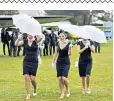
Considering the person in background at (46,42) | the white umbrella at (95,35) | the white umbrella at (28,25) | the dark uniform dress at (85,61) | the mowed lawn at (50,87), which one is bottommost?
the person in background at (46,42)

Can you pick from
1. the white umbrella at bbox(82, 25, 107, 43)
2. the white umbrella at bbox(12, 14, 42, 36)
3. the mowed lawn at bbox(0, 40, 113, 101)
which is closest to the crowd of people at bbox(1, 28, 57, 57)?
the mowed lawn at bbox(0, 40, 113, 101)

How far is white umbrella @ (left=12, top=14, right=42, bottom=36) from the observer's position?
9539mm

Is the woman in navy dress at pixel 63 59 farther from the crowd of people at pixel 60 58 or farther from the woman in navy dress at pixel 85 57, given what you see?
the woman in navy dress at pixel 85 57

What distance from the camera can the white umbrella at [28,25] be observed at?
954cm

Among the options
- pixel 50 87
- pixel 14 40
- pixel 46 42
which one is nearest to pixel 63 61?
pixel 50 87

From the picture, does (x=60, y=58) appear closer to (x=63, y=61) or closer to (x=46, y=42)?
(x=63, y=61)

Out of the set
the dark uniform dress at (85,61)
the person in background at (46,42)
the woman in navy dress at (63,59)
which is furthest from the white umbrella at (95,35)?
the person in background at (46,42)

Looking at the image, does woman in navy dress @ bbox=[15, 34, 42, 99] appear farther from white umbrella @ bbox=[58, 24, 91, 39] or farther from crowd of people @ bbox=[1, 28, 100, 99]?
white umbrella @ bbox=[58, 24, 91, 39]

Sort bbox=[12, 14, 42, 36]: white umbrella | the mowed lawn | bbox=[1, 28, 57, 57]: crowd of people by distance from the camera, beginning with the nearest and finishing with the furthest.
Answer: bbox=[12, 14, 42, 36]: white umbrella
the mowed lawn
bbox=[1, 28, 57, 57]: crowd of people

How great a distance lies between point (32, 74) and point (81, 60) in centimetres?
129

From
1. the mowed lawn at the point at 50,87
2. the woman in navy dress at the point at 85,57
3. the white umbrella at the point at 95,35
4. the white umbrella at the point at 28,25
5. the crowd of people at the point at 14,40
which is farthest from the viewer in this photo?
the crowd of people at the point at 14,40

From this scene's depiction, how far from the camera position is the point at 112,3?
846 centimetres

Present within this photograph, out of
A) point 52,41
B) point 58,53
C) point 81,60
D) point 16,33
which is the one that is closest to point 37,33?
point 58,53

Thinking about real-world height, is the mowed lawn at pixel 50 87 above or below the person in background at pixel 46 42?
above
